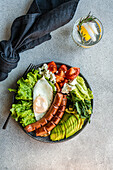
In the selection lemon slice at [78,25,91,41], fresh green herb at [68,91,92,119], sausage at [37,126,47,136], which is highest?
lemon slice at [78,25,91,41]

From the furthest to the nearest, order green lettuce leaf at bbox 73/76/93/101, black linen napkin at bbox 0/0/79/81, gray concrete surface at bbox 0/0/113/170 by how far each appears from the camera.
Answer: gray concrete surface at bbox 0/0/113/170 → green lettuce leaf at bbox 73/76/93/101 → black linen napkin at bbox 0/0/79/81

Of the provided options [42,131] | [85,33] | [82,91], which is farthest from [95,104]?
[85,33]

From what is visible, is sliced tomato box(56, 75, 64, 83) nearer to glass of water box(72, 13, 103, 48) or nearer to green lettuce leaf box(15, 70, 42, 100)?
green lettuce leaf box(15, 70, 42, 100)

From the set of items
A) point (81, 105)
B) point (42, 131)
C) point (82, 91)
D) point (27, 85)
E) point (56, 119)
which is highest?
point (27, 85)

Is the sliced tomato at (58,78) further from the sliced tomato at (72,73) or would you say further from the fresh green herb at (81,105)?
the fresh green herb at (81,105)

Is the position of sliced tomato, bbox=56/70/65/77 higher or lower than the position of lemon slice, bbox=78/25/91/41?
lower

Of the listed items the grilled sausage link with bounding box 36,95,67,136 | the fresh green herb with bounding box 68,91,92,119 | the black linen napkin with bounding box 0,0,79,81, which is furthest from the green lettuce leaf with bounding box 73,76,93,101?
the black linen napkin with bounding box 0,0,79,81

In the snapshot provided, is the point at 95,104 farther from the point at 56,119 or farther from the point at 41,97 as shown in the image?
the point at 41,97
